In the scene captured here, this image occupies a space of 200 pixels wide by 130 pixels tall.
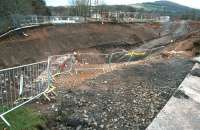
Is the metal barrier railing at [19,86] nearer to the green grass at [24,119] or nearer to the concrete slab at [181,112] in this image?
the green grass at [24,119]

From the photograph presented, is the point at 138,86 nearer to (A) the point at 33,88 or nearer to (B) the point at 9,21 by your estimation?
(A) the point at 33,88

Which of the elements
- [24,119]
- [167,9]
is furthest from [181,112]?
[167,9]

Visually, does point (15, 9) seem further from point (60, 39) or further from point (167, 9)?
point (167, 9)

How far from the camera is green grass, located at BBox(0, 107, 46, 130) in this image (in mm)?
8828

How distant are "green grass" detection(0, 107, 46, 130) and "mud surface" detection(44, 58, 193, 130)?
410 millimetres

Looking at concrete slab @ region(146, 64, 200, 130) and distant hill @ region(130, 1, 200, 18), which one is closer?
concrete slab @ region(146, 64, 200, 130)

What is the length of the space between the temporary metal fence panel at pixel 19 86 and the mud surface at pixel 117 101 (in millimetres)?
750

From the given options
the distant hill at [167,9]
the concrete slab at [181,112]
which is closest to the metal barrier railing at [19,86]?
the concrete slab at [181,112]

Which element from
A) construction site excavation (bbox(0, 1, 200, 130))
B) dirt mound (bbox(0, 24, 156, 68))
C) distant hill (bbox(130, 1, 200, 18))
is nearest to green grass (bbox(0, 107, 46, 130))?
construction site excavation (bbox(0, 1, 200, 130))

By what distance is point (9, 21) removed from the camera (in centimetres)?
4125

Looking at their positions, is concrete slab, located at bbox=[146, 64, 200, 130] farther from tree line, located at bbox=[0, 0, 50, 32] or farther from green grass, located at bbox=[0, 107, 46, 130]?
tree line, located at bbox=[0, 0, 50, 32]

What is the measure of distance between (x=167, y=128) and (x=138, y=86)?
398 centimetres

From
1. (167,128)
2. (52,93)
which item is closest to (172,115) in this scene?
(167,128)

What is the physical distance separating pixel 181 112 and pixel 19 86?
4406mm
